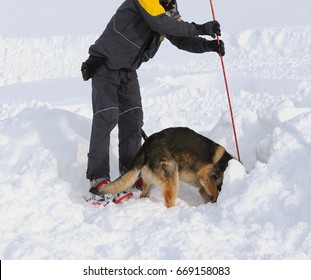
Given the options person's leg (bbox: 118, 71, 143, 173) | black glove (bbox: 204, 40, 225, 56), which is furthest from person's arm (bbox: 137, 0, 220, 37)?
person's leg (bbox: 118, 71, 143, 173)

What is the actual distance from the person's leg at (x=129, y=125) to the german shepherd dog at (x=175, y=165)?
0.70m

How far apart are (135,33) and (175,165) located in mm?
1416

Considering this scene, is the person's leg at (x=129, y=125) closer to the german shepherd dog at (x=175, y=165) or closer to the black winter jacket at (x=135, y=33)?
the black winter jacket at (x=135, y=33)

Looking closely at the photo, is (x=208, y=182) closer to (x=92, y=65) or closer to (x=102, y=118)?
(x=102, y=118)

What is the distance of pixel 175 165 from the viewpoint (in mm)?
4840

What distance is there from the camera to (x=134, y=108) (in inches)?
221

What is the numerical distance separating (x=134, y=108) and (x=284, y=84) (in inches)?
280

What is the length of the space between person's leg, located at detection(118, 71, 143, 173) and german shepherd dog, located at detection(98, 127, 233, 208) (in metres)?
0.70

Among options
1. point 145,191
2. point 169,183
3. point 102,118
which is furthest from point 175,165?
point 102,118

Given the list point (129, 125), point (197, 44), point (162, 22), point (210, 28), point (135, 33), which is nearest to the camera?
point (162, 22)

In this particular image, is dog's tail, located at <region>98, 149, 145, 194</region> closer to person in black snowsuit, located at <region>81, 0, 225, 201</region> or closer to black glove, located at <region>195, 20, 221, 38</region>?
person in black snowsuit, located at <region>81, 0, 225, 201</region>

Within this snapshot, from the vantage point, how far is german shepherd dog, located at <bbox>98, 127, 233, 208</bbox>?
4.79m

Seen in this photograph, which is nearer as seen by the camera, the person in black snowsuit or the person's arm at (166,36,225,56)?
the person in black snowsuit
